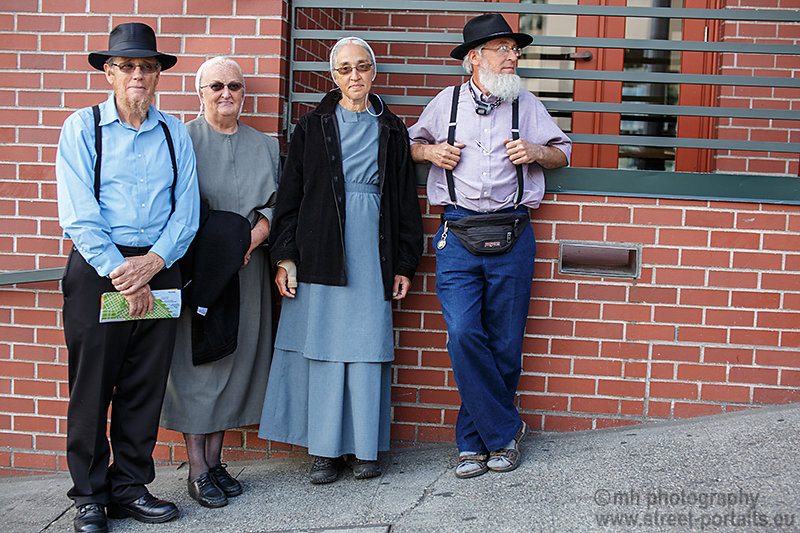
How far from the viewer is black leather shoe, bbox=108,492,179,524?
3.37 meters

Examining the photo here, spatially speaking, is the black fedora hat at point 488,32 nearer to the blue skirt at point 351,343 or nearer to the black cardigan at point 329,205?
the black cardigan at point 329,205

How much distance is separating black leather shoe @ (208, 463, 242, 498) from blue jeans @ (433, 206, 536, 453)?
1116 mm

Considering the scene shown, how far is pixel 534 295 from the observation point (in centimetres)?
399

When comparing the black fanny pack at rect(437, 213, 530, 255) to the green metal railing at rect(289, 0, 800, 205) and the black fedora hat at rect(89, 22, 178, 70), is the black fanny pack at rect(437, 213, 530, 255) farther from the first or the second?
the black fedora hat at rect(89, 22, 178, 70)

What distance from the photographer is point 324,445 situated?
3.65 m

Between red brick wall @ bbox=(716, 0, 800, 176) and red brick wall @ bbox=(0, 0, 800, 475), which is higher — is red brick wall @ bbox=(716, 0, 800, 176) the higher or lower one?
the higher one

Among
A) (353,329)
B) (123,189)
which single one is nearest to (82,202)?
(123,189)

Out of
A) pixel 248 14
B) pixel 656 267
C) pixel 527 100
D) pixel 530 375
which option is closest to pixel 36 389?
pixel 248 14

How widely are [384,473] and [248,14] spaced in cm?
250

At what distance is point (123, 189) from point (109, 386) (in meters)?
0.87

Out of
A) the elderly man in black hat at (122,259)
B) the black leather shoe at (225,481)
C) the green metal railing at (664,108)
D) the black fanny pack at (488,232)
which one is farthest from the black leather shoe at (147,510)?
the green metal railing at (664,108)

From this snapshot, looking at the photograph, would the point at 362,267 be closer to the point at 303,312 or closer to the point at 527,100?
the point at 303,312

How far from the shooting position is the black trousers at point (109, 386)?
3.21 metres

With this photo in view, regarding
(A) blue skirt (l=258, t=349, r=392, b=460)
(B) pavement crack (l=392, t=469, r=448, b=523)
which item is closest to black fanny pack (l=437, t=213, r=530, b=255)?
(A) blue skirt (l=258, t=349, r=392, b=460)
